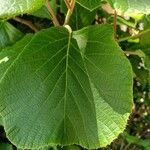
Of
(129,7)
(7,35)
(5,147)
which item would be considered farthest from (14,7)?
(5,147)

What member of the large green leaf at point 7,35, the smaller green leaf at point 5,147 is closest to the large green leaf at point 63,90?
the large green leaf at point 7,35

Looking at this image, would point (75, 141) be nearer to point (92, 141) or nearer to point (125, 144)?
point (92, 141)

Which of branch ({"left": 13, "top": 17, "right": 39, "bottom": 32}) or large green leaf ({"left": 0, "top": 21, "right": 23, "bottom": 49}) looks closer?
large green leaf ({"left": 0, "top": 21, "right": 23, "bottom": 49})

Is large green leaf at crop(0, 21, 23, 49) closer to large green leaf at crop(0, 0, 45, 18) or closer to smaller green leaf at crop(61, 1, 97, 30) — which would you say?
smaller green leaf at crop(61, 1, 97, 30)

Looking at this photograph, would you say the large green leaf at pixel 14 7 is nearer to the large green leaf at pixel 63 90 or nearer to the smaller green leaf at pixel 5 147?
the large green leaf at pixel 63 90

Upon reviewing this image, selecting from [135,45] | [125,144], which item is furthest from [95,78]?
[125,144]

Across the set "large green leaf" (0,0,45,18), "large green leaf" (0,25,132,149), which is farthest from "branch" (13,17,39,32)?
"large green leaf" (0,0,45,18)
